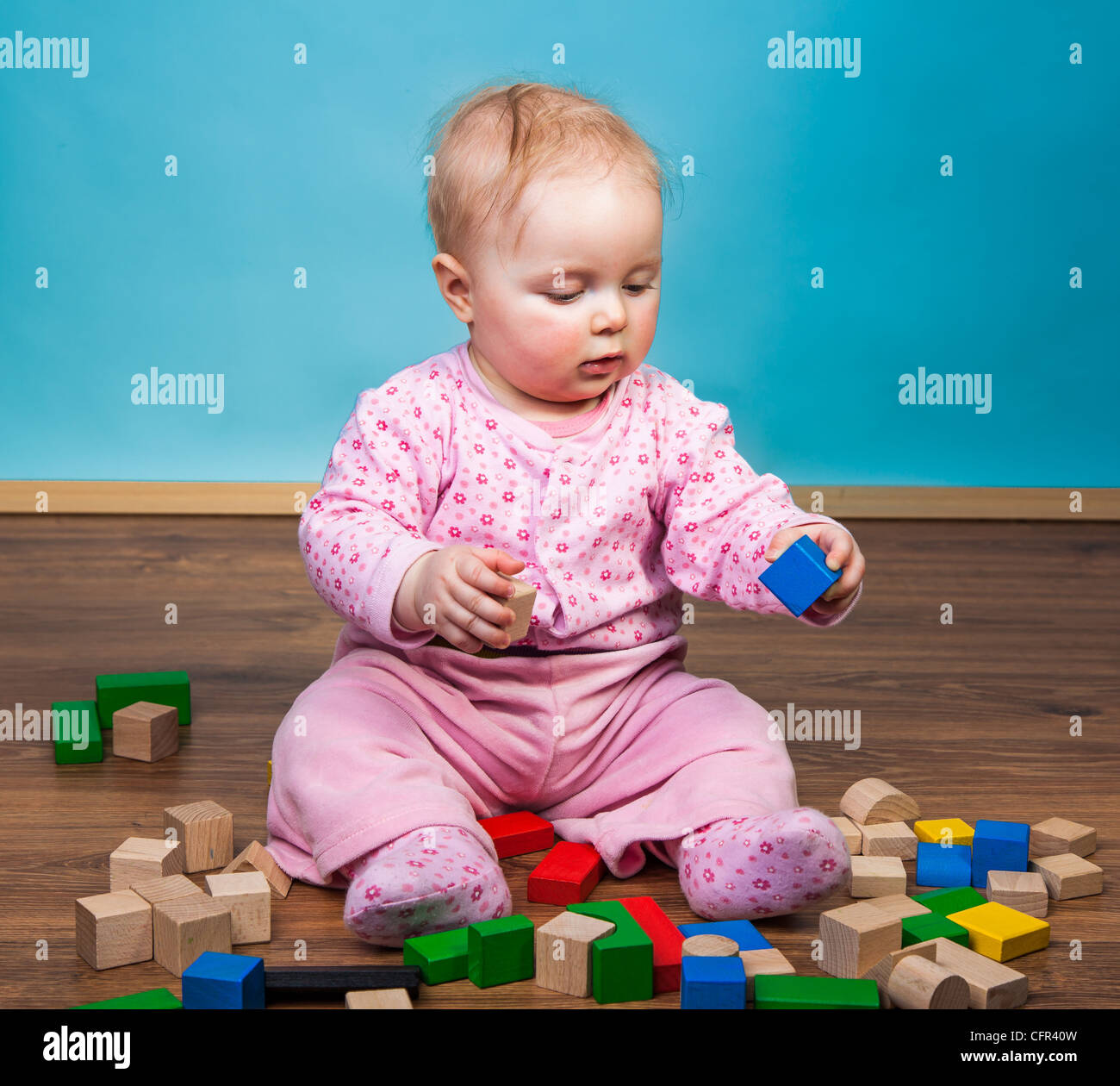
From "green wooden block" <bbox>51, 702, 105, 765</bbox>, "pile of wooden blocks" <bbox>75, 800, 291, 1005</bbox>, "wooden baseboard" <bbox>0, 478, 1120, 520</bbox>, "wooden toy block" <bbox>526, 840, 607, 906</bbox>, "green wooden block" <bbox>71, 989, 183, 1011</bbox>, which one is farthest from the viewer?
"wooden baseboard" <bbox>0, 478, 1120, 520</bbox>

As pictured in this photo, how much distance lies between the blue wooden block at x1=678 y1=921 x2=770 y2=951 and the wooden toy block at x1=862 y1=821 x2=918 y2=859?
190 mm

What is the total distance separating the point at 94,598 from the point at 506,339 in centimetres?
90

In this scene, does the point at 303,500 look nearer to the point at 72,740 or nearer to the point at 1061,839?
the point at 72,740

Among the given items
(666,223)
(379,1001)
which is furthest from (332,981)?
(666,223)

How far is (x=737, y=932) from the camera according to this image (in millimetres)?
918

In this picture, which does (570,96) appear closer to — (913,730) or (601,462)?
(601,462)

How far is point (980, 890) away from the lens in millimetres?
1047

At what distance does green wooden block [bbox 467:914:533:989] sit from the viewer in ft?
2.86

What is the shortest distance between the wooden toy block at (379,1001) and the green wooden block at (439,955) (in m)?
0.04

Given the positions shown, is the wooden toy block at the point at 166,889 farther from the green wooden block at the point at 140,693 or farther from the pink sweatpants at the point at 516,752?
the green wooden block at the point at 140,693

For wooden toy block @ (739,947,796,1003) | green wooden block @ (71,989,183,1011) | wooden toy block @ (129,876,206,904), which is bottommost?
wooden toy block @ (739,947,796,1003)

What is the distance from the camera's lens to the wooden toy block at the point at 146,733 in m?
1.28

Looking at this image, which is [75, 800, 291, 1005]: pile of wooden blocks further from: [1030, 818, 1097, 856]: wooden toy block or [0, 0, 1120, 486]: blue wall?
[0, 0, 1120, 486]: blue wall

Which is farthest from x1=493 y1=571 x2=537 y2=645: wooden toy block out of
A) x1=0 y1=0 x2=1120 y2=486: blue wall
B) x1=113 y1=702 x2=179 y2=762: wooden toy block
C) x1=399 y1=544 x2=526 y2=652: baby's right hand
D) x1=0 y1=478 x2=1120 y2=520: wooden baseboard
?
x1=0 y1=0 x2=1120 y2=486: blue wall
